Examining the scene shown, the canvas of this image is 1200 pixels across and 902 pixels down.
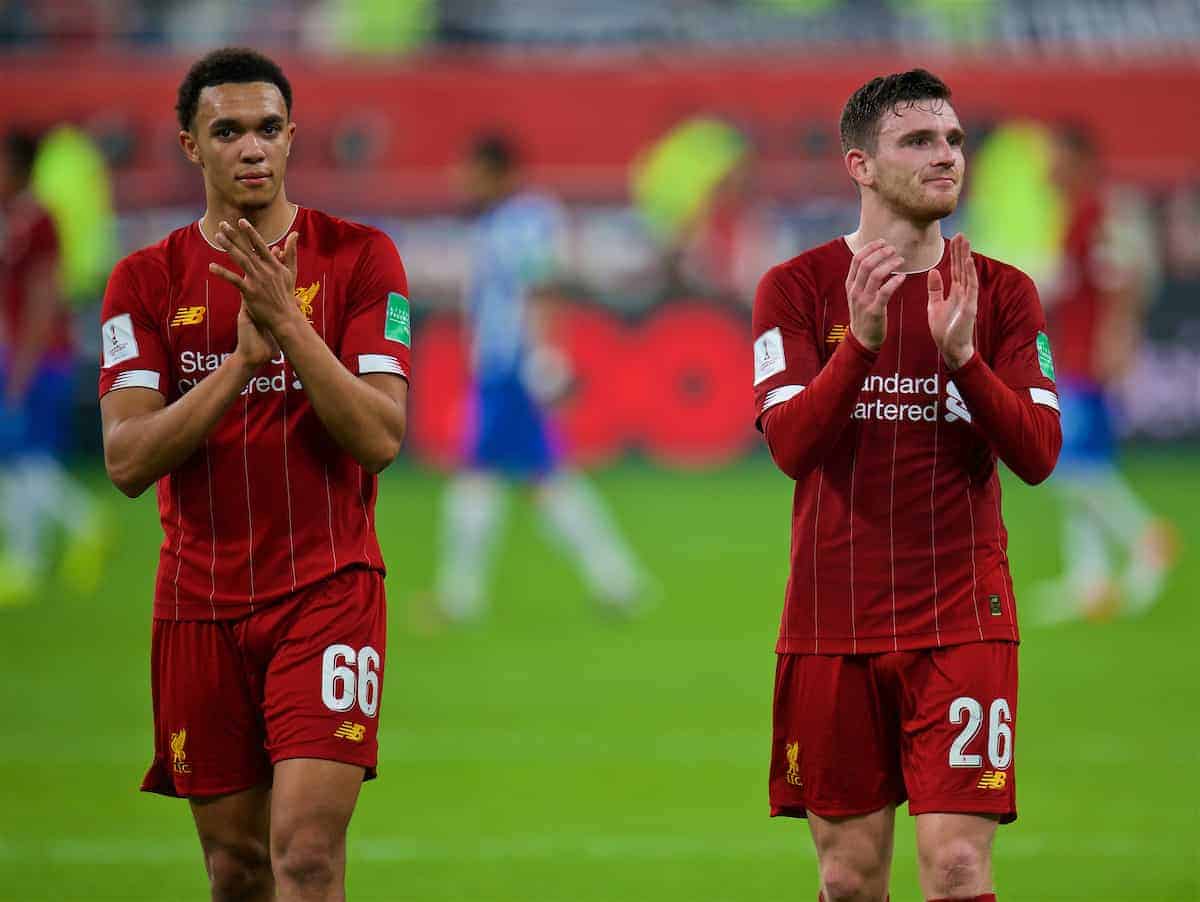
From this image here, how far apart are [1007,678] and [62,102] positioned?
53.7 feet

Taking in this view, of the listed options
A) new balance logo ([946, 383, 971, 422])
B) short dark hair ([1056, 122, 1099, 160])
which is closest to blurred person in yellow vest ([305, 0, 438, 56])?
short dark hair ([1056, 122, 1099, 160])

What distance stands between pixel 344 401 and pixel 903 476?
1.33 metres

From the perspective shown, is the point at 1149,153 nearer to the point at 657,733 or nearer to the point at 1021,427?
the point at 657,733

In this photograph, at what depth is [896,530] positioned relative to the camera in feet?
15.0

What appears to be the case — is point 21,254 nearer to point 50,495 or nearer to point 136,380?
point 50,495

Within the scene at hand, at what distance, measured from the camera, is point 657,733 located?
344 inches

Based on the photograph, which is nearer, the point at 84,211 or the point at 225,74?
the point at 225,74

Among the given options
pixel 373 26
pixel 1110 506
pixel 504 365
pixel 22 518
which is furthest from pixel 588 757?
pixel 373 26

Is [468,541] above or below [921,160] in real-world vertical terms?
below

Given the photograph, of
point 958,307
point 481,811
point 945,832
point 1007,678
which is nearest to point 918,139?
point 958,307

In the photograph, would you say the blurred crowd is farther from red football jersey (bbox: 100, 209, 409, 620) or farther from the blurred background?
red football jersey (bbox: 100, 209, 409, 620)

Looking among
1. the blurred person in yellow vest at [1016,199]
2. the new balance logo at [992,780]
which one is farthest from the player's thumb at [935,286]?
the blurred person in yellow vest at [1016,199]

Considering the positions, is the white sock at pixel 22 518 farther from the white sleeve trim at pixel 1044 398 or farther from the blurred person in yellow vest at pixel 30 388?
the white sleeve trim at pixel 1044 398

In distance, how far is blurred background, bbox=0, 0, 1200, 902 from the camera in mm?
10656
